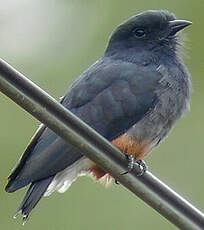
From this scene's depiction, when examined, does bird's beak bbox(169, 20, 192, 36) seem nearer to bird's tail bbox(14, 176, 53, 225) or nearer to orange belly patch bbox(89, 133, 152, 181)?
orange belly patch bbox(89, 133, 152, 181)

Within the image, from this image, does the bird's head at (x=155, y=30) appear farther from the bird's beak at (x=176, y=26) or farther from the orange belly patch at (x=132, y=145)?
the orange belly patch at (x=132, y=145)

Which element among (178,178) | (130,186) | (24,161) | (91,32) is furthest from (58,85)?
(130,186)

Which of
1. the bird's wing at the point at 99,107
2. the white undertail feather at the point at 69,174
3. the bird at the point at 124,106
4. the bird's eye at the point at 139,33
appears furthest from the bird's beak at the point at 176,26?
the white undertail feather at the point at 69,174

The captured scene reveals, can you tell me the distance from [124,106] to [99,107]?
145mm

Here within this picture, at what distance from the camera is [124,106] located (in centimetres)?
550

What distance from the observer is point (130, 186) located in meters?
4.00

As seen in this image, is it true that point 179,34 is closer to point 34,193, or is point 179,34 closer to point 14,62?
point 34,193

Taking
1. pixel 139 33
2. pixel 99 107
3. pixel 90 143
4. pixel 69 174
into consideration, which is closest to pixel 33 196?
pixel 69 174

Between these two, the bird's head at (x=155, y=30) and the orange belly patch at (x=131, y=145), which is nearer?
the orange belly patch at (x=131, y=145)

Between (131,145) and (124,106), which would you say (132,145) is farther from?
(124,106)

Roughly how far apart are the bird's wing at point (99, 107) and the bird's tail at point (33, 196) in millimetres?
68

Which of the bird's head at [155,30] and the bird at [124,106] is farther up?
the bird's head at [155,30]

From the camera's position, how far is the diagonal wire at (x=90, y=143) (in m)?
3.71

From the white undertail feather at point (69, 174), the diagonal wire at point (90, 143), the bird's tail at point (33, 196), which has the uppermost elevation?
the white undertail feather at point (69, 174)
